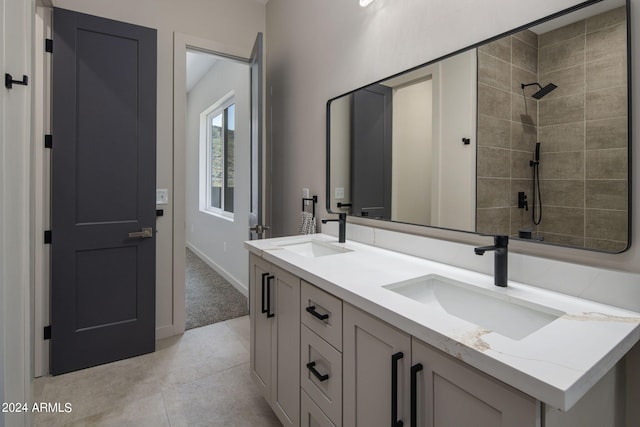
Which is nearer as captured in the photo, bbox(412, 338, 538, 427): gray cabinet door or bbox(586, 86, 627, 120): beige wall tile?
bbox(412, 338, 538, 427): gray cabinet door

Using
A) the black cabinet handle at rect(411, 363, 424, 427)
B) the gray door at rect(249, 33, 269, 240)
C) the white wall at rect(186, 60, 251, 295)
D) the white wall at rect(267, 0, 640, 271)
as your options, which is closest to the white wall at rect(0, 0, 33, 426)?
the gray door at rect(249, 33, 269, 240)

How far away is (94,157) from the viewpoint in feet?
7.07

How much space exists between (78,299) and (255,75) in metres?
1.97

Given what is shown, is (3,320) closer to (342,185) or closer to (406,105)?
(342,185)

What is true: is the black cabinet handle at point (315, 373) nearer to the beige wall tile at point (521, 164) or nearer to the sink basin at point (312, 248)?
the sink basin at point (312, 248)

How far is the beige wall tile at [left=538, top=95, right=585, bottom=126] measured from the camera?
1007 millimetres

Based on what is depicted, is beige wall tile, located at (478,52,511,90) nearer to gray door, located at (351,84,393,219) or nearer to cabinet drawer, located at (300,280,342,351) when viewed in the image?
gray door, located at (351,84,393,219)

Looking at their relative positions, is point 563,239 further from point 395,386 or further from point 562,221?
point 395,386

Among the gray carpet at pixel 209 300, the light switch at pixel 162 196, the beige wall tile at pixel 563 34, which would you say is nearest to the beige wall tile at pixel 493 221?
the beige wall tile at pixel 563 34

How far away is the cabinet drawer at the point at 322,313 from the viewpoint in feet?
3.56

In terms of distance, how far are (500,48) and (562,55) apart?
8.7 inches

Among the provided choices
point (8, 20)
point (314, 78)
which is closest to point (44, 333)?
point (8, 20)

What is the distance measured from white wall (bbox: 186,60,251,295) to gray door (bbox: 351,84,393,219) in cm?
177

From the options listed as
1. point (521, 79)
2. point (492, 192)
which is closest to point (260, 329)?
point (492, 192)
